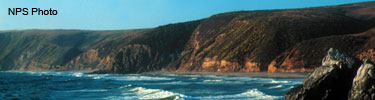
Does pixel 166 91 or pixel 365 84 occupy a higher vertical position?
pixel 365 84

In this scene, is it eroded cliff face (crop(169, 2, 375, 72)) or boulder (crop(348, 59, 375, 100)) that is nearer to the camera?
boulder (crop(348, 59, 375, 100))

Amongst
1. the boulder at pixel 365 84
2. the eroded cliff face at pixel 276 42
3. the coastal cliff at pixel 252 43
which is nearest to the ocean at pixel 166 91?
the boulder at pixel 365 84

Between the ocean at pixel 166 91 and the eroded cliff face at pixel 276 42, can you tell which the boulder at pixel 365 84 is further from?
the eroded cliff face at pixel 276 42

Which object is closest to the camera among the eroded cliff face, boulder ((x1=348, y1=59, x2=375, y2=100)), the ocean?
boulder ((x1=348, y1=59, x2=375, y2=100))

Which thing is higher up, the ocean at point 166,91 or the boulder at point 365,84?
the boulder at point 365,84

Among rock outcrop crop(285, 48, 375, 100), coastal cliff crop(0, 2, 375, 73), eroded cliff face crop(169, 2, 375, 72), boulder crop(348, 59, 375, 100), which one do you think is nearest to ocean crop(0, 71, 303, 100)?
rock outcrop crop(285, 48, 375, 100)

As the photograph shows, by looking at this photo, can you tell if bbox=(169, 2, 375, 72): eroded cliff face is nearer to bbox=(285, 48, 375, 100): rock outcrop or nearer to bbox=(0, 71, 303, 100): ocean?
bbox=(0, 71, 303, 100): ocean

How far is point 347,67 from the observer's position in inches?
722

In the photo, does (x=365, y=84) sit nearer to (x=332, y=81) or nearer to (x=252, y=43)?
(x=332, y=81)

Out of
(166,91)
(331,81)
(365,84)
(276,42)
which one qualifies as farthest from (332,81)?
(276,42)

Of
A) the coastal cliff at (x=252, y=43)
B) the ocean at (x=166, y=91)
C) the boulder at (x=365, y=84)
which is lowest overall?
the ocean at (x=166, y=91)

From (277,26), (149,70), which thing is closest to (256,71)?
(277,26)

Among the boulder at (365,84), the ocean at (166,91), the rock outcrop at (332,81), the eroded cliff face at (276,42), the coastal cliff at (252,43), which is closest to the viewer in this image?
the boulder at (365,84)

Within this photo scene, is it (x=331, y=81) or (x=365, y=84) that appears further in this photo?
(x=331, y=81)
